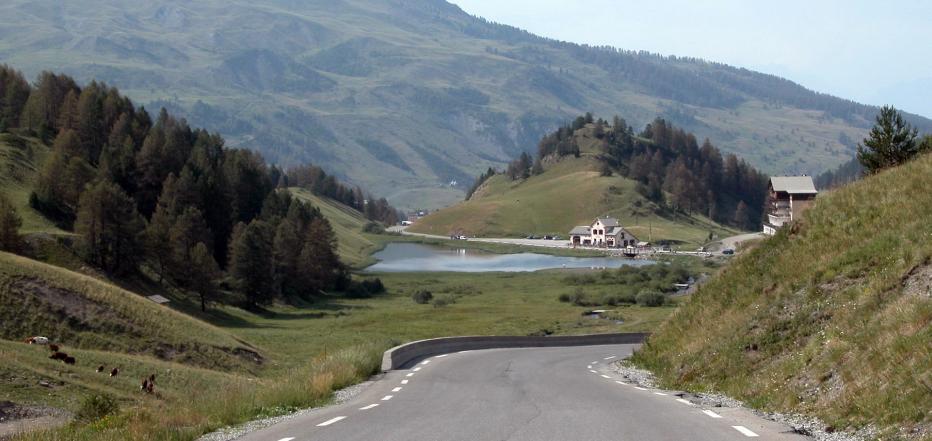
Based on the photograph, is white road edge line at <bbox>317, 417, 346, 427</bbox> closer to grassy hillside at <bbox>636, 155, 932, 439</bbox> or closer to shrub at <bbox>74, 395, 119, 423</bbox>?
shrub at <bbox>74, 395, 119, 423</bbox>

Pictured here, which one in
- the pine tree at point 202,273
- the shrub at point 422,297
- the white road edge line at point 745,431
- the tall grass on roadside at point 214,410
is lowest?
the shrub at point 422,297

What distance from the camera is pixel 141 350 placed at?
54.7 metres

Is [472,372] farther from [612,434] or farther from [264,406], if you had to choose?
[612,434]

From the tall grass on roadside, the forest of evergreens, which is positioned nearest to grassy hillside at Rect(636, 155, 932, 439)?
the tall grass on roadside

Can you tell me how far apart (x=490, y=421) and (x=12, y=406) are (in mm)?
21412

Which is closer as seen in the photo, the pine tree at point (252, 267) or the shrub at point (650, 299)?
the pine tree at point (252, 267)

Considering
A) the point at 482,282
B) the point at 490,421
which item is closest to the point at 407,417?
the point at 490,421

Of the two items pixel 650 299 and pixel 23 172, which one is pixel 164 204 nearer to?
pixel 23 172

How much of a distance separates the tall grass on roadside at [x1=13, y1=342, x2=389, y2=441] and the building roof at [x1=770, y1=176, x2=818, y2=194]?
86.6 m

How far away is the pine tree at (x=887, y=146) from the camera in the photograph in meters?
36.8

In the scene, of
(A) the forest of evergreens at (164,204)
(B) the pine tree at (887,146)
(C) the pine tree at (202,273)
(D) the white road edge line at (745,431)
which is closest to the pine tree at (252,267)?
(A) the forest of evergreens at (164,204)

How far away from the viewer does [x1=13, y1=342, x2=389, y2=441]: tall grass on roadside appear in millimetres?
15711

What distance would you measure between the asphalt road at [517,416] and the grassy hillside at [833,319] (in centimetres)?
151

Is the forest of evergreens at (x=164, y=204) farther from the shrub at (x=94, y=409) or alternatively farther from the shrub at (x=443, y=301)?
the shrub at (x=94, y=409)
